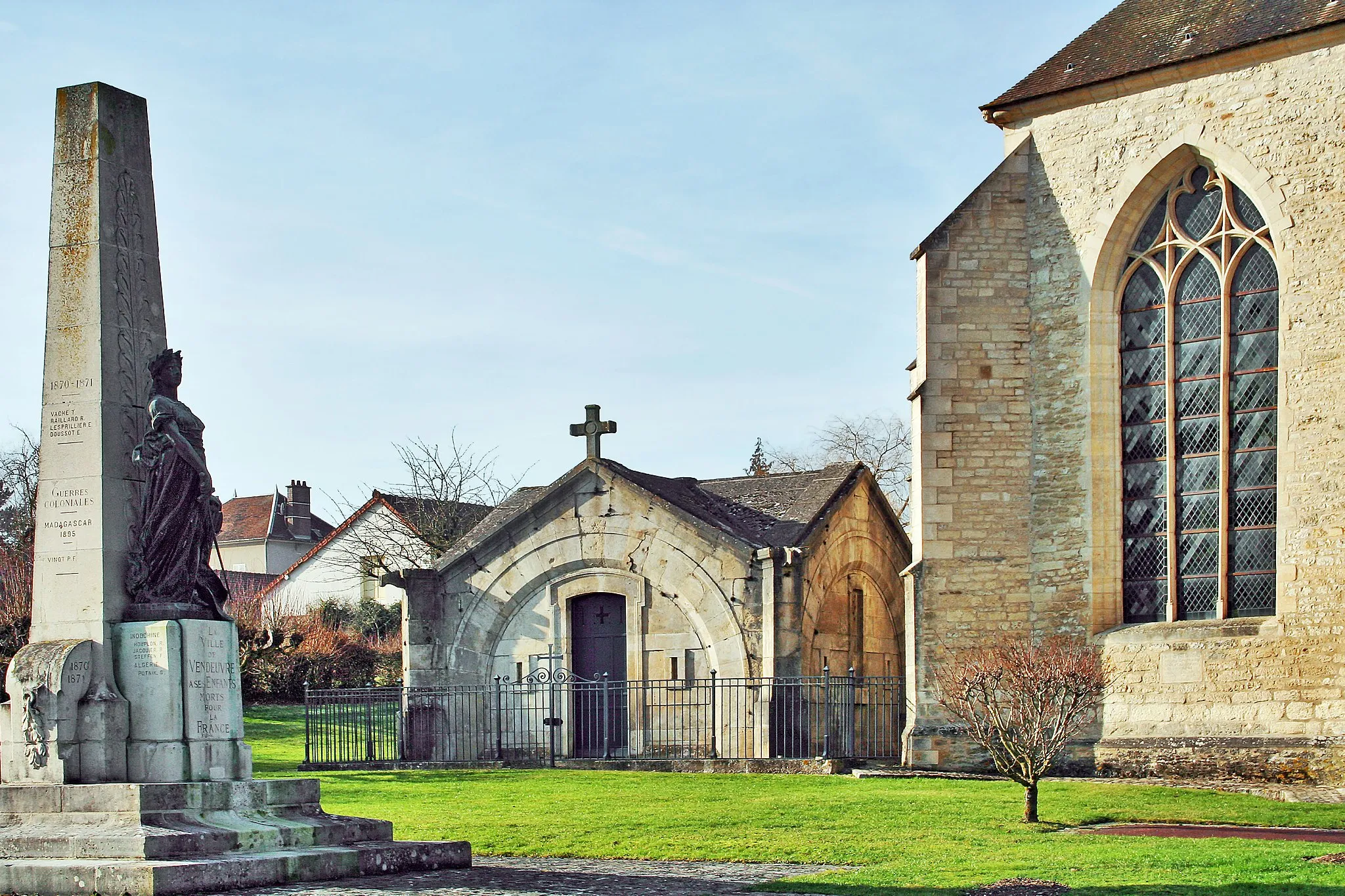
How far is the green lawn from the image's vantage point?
10594 millimetres

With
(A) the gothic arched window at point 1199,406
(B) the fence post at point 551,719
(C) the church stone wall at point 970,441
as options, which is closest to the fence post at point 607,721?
(B) the fence post at point 551,719

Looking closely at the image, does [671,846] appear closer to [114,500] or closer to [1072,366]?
[114,500]

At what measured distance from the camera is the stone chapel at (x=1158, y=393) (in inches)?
750

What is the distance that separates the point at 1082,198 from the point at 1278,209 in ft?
8.37

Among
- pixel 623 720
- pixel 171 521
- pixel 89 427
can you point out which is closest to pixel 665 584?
pixel 623 720

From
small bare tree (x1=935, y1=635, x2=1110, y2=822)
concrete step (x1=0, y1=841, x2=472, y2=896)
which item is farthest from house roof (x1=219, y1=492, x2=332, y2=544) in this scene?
concrete step (x1=0, y1=841, x2=472, y2=896)

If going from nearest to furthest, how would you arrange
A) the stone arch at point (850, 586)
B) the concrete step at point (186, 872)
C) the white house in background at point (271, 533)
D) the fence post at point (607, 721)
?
the concrete step at point (186, 872)
the fence post at point (607, 721)
the stone arch at point (850, 586)
the white house in background at point (271, 533)

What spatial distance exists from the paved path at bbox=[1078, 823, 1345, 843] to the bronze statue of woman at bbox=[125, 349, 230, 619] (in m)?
7.24

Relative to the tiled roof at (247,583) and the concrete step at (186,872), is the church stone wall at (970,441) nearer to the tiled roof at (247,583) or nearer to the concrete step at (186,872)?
the concrete step at (186,872)

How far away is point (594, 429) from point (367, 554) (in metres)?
26.7

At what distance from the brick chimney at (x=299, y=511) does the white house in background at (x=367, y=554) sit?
11315 mm

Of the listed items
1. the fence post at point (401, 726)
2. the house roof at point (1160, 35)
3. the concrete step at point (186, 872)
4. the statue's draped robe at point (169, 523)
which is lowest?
the fence post at point (401, 726)

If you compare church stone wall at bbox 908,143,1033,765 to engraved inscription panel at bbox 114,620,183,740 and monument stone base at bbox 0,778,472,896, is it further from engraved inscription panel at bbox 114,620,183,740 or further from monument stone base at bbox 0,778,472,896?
engraved inscription panel at bbox 114,620,183,740

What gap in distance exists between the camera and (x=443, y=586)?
984 inches
